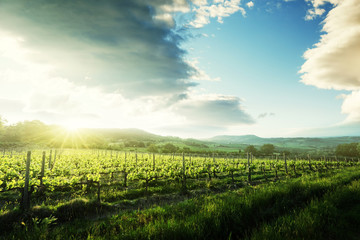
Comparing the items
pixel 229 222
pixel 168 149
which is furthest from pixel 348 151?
pixel 229 222

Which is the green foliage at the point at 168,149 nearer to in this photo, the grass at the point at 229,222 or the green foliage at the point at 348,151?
the green foliage at the point at 348,151

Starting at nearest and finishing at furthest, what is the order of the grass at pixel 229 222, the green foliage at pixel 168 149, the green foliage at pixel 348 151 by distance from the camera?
1. the grass at pixel 229 222
2. the green foliage at pixel 348 151
3. the green foliage at pixel 168 149

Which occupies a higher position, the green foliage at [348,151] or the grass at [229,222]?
the grass at [229,222]

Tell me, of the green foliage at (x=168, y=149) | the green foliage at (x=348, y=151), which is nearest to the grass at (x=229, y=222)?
the green foliage at (x=168, y=149)

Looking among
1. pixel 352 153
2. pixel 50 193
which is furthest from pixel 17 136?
pixel 352 153

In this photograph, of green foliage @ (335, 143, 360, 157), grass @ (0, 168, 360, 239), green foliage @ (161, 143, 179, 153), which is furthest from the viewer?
green foliage @ (161, 143, 179, 153)

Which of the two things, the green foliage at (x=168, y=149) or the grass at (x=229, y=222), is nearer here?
the grass at (x=229, y=222)

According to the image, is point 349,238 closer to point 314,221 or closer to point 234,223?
point 314,221

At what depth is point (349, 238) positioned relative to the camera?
14.7 ft

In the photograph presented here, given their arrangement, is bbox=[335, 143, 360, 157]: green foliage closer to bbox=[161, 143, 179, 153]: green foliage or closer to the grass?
bbox=[161, 143, 179, 153]: green foliage

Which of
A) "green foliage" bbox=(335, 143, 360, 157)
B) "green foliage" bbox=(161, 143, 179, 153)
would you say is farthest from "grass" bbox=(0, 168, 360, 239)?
"green foliage" bbox=(335, 143, 360, 157)

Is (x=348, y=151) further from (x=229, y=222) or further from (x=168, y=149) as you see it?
(x=229, y=222)

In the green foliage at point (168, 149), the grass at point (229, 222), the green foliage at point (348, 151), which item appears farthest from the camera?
the green foliage at point (168, 149)

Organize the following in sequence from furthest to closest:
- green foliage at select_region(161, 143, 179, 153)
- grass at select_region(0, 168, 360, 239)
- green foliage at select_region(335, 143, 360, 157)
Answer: green foliage at select_region(161, 143, 179, 153) → green foliage at select_region(335, 143, 360, 157) → grass at select_region(0, 168, 360, 239)
